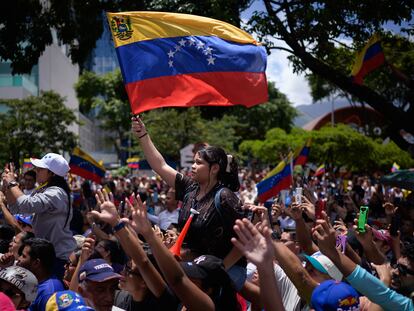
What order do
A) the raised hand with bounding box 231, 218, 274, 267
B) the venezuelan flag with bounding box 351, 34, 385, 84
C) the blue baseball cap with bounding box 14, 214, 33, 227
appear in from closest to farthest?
the raised hand with bounding box 231, 218, 274, 267, the blue baseball cap with bounding box 14, 214, 33, 227, the venezuelan flag with bounding box 351, 34, 385, 84

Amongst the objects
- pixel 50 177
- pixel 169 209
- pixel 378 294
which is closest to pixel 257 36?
pixel 169 209

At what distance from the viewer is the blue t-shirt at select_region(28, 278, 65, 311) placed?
388cm

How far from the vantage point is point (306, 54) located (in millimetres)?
11336

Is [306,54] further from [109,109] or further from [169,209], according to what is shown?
[109,109]

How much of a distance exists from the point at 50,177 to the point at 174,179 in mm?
1381

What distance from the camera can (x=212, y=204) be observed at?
4.24 m

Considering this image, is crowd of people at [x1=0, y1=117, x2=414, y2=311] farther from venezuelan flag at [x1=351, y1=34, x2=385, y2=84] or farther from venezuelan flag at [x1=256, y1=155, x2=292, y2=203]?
venezuelan flag at [x1=351, y1=34, x2=385, y2=84]

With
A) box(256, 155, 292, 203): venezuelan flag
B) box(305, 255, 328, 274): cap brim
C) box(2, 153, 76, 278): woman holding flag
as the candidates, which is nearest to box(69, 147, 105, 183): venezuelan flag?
box(256, 155, 292, 203): venezuelan flag

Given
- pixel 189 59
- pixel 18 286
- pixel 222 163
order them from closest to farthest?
pixel 18 286 → pixel 222 163 → pixel 189 59

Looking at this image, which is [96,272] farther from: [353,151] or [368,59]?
[353,151]

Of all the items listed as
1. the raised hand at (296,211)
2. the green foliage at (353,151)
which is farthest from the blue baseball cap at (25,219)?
the green foliage at (353,151)

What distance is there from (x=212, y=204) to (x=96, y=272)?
0.92 m

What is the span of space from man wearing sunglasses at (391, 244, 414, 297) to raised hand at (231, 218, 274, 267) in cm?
127

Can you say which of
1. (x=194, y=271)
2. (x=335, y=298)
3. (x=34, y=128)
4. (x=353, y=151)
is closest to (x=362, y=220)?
(x=335, y=298)
